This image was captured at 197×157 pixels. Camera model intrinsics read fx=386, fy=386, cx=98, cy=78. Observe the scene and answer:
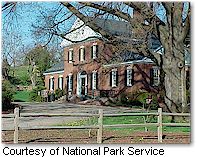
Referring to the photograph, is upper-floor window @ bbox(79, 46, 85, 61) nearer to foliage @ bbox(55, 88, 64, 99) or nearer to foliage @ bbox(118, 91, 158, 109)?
foliage @ bbox(55, 88, 64, 99)

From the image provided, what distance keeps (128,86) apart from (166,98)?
53.7 feet

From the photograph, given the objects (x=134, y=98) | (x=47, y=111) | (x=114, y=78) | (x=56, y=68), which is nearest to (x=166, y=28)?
(x=47, y=111)

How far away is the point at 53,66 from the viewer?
42.9 m

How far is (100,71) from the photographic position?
36.1 metres

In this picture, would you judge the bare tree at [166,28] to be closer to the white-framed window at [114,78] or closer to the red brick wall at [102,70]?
the red brick wall at [102,70]

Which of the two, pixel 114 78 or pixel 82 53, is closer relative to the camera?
pixel 114 78

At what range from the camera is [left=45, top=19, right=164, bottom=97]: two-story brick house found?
32.3 m

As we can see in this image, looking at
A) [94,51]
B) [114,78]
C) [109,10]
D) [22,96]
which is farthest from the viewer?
[94,51]

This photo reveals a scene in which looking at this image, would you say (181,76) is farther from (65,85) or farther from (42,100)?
(65,85)

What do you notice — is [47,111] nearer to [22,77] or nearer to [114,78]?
[114,78]

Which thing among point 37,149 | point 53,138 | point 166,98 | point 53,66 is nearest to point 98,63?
point 53,66

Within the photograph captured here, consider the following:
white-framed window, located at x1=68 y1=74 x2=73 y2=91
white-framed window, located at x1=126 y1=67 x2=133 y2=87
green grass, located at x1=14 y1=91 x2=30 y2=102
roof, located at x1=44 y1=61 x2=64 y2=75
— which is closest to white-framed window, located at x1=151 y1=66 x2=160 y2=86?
white-framed window, located at x1=126 y1=67 x2=133 y2=87

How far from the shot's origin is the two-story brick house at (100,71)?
3231 cm

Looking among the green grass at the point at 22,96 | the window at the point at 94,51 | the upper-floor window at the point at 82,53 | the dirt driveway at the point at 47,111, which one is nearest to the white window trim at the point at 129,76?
the window at the point at 94,51
